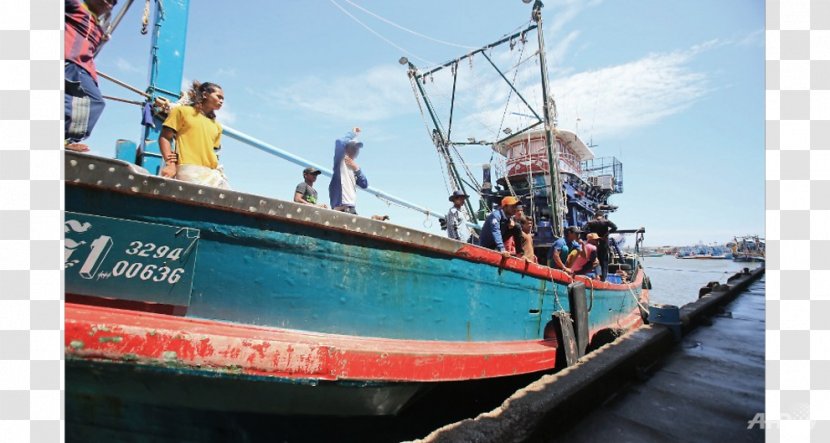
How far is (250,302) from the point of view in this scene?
2100mm

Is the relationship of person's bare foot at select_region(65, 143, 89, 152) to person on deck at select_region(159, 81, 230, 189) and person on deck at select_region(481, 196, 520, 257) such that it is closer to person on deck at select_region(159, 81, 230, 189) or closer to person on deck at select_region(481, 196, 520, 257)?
person on deck at select_region(159, 81, 230, 189)

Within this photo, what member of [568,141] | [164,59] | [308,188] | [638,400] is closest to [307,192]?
[308,188]

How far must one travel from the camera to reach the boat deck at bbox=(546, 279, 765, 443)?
9.17 ft

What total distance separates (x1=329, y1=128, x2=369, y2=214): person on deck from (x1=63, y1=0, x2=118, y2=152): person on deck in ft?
7.22

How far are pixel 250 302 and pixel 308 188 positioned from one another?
2844 mm

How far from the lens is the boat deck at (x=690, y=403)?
279 cm

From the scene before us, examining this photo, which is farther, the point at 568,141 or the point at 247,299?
the point at 568,141

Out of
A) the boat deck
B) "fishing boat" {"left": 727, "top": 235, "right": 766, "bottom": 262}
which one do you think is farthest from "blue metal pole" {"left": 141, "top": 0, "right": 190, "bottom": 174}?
"fishing boat" {"left": 727, "top": 235, "right": 766, "bottom": 262}

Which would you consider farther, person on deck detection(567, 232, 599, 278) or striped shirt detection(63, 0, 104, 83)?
person on deck detection(567, 232, 599, 278)

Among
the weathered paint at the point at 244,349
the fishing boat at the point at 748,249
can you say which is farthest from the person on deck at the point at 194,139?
the fishing boat at the point at 748,249

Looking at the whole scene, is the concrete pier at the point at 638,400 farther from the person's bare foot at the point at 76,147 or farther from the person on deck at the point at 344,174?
the person on deck at the point at 344,174

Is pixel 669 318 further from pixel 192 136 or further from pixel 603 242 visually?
pixel 192 136

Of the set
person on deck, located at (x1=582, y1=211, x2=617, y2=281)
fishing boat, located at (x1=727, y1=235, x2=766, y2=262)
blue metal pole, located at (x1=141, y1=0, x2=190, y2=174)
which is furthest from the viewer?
fishing boat, located at (x1=727, y1=235, x2=766, y2=262)

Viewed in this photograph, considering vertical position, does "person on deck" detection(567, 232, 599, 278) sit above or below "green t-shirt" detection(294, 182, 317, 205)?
below
